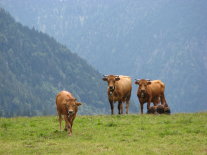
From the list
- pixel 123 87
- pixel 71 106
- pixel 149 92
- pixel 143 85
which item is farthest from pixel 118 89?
pixel 71 106

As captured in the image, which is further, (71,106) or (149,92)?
(149,92)

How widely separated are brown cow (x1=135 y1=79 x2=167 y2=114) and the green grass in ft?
20.8

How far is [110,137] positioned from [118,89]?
14046mm

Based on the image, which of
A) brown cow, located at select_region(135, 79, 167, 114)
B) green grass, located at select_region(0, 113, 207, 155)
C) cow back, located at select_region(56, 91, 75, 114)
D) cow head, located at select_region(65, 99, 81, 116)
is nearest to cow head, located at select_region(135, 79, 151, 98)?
brown cow, located at select_region(135, 79, 167, 114)

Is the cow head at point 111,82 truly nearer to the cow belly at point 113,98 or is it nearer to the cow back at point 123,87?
the cow belly at point 113,98

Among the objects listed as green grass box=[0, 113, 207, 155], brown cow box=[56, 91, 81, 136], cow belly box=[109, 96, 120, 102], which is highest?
cow belly box=[109, 96, 120, 102]

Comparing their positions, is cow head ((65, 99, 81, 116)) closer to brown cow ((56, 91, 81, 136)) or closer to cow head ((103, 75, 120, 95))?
brown cow ((56, 91, 81, 136))

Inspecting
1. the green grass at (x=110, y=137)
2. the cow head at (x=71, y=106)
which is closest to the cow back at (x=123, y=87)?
the green grass at (x=110, y=137)

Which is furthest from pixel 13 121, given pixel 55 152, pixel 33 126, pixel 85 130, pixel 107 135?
pixel 55 152

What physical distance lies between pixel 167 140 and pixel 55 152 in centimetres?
536

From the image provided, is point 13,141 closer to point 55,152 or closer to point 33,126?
point 55,152

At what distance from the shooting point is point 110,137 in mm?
21000

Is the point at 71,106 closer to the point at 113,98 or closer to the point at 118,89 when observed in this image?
the point at 113,98

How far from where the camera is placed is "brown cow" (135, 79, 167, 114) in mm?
34562
